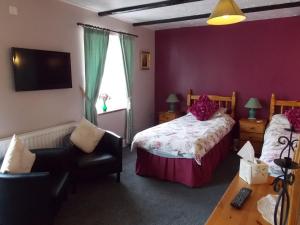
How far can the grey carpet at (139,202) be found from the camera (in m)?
2.40

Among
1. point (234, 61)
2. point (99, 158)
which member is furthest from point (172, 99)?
point (99, 158)

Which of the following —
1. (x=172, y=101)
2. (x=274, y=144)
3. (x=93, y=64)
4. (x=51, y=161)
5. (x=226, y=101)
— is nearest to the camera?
(x=51, y=161)

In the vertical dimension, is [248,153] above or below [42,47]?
below

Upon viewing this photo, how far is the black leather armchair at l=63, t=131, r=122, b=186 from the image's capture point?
9.37ft

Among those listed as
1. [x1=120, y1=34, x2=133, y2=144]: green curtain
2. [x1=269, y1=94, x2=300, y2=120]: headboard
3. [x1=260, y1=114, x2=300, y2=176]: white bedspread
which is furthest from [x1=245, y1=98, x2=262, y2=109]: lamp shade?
[x1=120, y1=34, x2=133, y2=144]: green curtain

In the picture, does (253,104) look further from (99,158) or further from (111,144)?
(99,158)

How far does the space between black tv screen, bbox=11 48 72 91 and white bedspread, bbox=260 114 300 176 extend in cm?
270

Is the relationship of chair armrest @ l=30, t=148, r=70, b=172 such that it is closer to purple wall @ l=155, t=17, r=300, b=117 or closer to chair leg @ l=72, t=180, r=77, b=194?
chair leg @ l=72, t=180, r=77, b=194

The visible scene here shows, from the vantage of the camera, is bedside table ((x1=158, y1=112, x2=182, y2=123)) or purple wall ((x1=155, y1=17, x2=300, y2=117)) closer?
purple wall ((x1=155, y1=17, x2=300, y2=117))

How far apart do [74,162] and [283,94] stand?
3.66m

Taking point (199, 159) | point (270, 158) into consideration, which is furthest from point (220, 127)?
point (270, 158)

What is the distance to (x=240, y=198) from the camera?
154 cm

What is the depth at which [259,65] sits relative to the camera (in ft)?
14.3

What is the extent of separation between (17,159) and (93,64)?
6.54ft
